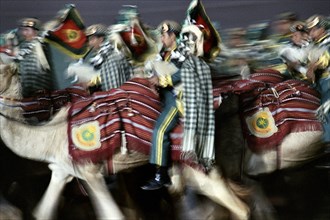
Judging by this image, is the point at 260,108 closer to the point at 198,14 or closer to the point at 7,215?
the point at 198,14

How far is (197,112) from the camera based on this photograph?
2301 mm

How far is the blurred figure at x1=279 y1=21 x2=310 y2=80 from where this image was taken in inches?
104

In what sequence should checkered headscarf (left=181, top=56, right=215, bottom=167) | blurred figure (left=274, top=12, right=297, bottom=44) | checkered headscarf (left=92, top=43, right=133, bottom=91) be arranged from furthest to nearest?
blurred figure (left=274, top=12, right=297, bottom=44) < checkered headscarf (left=92, top=43, right=133, bottom=91) < checkered headscarf (left=181, top=56, right=215, bottom=167)

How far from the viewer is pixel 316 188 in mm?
2889

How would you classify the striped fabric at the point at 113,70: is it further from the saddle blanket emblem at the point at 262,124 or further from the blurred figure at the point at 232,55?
the saddle blanket emblem at the point at 262,124

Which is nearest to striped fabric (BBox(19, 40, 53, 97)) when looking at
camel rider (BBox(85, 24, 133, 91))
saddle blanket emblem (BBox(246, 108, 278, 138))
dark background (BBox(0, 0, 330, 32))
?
dark background (BBox(0, 0, 330, 32))

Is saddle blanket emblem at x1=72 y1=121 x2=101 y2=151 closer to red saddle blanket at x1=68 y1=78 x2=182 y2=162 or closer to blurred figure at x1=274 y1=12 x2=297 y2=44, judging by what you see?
red saddle blanket at x1=68 y1=78 x2=182 y2=162

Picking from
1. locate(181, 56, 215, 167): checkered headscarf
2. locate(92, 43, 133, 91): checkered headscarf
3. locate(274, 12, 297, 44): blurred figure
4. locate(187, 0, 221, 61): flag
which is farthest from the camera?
locate(274, 12, 297, 44): blurred figure

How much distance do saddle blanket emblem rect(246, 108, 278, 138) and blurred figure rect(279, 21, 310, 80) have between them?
0.29 meters

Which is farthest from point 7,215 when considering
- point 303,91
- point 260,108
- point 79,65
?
point 303,91

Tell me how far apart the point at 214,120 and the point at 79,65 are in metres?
0.73

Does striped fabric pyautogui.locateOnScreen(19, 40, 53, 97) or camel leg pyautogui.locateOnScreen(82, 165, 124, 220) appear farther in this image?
striped fabric pyautogui.locateOnScreen(19, 40, 53, 97)

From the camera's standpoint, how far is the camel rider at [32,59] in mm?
2664

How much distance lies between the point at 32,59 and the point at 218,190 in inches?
39.8
